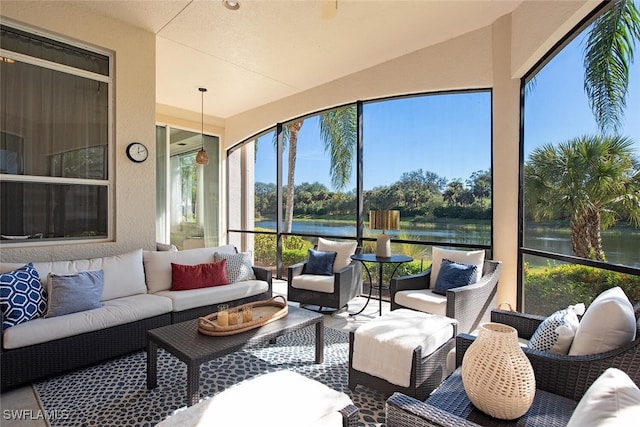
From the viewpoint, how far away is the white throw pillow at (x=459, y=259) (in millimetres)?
3627

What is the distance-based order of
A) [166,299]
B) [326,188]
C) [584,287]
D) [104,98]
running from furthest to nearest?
1. [326,188]
2. [104,98]
3. [166,299]
4. [584,287]

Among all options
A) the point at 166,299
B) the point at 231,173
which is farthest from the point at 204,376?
the point at 231,173

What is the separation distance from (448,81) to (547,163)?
5.20 feet

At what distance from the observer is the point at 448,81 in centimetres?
418

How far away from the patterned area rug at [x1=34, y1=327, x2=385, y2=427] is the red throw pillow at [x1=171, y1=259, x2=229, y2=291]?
2.59 ft

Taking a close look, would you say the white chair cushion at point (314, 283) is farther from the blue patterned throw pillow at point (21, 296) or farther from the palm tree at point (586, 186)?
the blue patterned throw pillow at point (21, 296)

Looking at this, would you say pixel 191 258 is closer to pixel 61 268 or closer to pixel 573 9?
pixel 61 268

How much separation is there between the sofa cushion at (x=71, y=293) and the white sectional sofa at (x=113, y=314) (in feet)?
0.22

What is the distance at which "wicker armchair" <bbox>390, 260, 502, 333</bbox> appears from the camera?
309cm

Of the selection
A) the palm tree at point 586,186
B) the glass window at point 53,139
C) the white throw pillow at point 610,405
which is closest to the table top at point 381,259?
the palm tree at point 586,186

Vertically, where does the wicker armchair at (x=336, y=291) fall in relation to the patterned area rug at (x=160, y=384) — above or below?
above

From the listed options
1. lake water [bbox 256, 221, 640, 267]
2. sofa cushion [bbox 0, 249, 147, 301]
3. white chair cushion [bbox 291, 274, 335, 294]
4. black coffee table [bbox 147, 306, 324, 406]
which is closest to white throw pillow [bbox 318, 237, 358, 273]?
white chair cushion [bbox 291, 274, 335, 294]

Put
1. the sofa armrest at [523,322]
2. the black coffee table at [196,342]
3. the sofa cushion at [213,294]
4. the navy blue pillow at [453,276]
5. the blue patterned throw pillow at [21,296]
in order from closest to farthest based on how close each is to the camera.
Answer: the black coffee table at [196,342]
the sofa armrest at [523,322]
the blue patterned throw pillow at [21,296]
the sofa cushion at [213,294]
the navy blue pillow at [453,276]

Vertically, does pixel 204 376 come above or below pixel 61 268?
below
